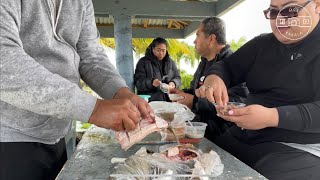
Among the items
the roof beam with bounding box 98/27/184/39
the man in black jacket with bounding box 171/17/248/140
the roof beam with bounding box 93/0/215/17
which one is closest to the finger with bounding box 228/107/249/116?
the man in black jacket with bounding box 171/17/248/140

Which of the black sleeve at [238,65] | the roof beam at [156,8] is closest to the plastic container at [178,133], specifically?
the black sleeve at [238,65]

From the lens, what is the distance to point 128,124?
1037 millimetres

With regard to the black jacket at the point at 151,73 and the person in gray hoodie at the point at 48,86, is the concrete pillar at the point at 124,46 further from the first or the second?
the person in gray hoodie at the point at 48,86

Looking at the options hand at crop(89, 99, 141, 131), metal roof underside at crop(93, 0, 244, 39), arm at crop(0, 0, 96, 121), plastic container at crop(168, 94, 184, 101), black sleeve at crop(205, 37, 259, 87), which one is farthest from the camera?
metal roof underside at crop(93, 0, 244, 39)

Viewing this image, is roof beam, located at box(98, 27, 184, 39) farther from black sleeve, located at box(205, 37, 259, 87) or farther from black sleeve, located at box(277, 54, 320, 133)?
black sleeve, located at box(277, 54, 320, 133)

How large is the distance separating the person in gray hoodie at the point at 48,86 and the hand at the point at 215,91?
0.60 m

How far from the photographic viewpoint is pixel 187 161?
117 centimetres

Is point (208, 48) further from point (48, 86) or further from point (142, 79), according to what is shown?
point (48, 86)

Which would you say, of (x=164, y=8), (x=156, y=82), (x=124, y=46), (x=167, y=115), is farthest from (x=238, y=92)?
(x=164, y=8)

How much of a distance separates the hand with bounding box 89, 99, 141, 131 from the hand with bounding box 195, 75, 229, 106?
0.76m

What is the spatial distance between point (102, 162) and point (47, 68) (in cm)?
47

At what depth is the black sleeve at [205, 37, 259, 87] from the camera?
6.57 ft

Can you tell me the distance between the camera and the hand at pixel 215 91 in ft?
5.56

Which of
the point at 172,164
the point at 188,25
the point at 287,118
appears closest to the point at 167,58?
the point at 188,25
